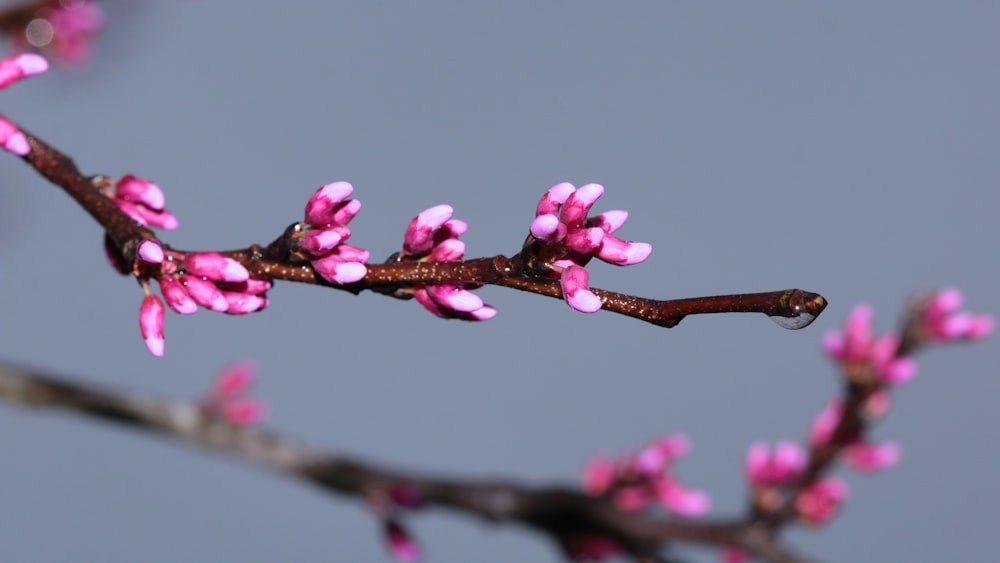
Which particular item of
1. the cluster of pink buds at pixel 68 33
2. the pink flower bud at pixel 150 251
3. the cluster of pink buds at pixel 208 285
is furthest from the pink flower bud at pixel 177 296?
the cluster of pink buds at pixel 68 33

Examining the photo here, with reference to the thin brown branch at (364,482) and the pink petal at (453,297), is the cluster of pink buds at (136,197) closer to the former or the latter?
the pink petal at (453,297)

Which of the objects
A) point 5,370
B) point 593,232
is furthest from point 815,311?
point 5,370

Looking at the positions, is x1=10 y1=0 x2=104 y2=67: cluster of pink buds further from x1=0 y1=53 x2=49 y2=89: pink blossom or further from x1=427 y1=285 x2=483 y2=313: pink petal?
x1=427 y1=285 x2=483 y2=313: pink petal

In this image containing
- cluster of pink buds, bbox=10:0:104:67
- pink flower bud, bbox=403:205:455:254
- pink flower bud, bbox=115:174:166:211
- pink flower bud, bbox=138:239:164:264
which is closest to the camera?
pink flower bud, bbox=138:239:164:264

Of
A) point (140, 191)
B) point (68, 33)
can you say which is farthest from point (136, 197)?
point (68, 33)

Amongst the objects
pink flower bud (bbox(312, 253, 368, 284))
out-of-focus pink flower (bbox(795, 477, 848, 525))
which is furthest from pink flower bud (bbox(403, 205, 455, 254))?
out-of-focus pink flower (bbox(795, 477, 848, 525))

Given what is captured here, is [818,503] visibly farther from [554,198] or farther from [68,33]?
[68,33]

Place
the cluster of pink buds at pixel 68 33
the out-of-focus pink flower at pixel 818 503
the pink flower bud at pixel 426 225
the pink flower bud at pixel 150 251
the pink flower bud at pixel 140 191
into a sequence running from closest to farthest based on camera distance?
the pink flower bud at pixel 150 251
the pink flower bud at pixel 426 225
the pink flower bud at pixel 140 191
the out-of-focus pink flower at pixel 818 503
the cluster of pink buds at pixel 68 33
